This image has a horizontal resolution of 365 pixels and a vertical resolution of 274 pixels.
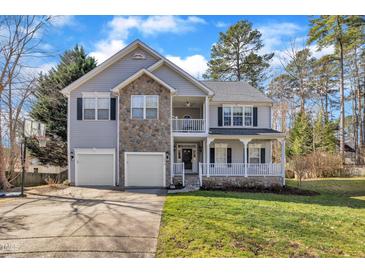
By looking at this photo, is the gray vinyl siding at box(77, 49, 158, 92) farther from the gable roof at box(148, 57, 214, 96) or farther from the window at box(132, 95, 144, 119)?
the window at box(132, 95, 144, 119)

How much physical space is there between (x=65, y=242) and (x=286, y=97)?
29.2m

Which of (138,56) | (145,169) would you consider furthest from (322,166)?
(138,56)

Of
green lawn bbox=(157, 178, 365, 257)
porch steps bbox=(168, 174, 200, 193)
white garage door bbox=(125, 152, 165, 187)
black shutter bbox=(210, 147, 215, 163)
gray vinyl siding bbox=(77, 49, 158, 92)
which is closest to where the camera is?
green lawn bbox=(157, 178, 365, 257)

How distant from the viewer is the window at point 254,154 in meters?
14.9

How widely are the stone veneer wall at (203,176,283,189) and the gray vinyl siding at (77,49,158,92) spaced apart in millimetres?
7098

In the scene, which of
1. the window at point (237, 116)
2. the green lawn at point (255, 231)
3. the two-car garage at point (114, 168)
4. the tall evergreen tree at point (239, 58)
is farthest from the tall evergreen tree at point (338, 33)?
the two-car garage at point (114, 168)

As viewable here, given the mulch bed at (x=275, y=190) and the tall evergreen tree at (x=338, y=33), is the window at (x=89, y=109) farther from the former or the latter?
the tall evergreen tree at (x=338, y=33)

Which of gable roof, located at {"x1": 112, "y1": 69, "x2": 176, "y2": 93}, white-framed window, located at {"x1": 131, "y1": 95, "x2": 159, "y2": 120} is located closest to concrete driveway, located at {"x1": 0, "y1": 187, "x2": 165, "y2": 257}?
white-framed window, located at {"x1": 131, "y1": 95, "x2": 159, "y2": 120}

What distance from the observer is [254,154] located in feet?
48.9

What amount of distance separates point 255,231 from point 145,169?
7.68m

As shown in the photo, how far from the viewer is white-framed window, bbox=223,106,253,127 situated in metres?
14.8

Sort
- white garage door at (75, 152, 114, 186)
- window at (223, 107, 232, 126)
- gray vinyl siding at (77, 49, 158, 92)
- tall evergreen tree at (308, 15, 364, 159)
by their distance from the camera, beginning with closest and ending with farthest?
white garage door at (75, 152, 114, 186), gray vinyl siding at (77, 49, 158, 92), window at (223, 107, 232, 126), tall evergreen tree at (308, 15, 364, 159)
